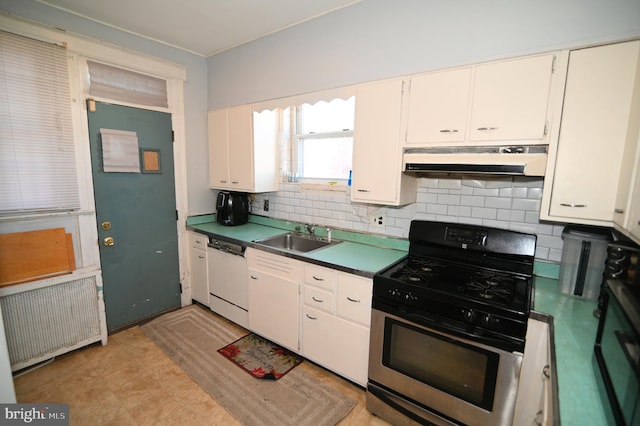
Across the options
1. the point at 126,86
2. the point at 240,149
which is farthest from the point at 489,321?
the point at 126,86

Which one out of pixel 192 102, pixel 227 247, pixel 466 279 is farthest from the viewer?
pixel 192 102

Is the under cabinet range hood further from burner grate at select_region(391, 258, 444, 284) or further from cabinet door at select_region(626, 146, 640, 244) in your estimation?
burner grate at select_region(391, 258, 444, 284)

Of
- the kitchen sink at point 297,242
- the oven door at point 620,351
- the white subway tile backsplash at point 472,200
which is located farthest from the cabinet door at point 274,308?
the oven door at point 620,351

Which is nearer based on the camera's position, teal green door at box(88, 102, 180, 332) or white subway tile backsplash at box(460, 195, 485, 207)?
white subway tile backsplash at box(460, 195, 485, 207)

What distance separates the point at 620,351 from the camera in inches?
35.4

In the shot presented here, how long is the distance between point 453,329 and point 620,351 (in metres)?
0.74

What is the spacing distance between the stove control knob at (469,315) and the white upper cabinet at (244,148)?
2.15 m

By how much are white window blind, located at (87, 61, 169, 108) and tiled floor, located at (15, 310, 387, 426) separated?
2.23 metres

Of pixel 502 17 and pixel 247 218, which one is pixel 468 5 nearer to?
pixel 502 17

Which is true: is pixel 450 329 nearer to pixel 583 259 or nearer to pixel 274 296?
pixel 583 259

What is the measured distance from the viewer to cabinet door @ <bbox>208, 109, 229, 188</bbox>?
3188mm

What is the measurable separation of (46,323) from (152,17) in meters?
2.60

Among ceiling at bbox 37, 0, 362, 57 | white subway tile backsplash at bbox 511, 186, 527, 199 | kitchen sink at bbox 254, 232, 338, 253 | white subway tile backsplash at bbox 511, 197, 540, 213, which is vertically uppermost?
ceiling at bbox 37, 0, 362, 57

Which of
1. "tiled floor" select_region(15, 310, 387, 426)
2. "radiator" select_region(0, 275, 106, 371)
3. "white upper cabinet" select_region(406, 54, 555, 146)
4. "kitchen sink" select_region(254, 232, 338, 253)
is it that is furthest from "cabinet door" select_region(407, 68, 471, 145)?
"radiator" select_region(0, 275, 106, 371)
